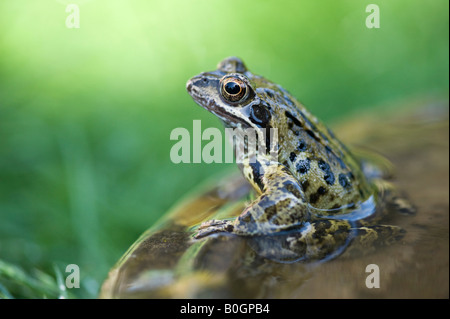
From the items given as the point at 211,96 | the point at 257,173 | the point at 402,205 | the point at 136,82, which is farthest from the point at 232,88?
the point at 136,82

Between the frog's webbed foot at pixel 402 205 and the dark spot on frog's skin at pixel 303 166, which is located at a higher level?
the dark spot on frog's skin at pixel 303 166

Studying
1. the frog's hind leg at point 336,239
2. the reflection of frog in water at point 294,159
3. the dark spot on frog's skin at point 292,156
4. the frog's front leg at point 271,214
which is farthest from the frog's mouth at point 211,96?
the frog's hind leg at point 336,239

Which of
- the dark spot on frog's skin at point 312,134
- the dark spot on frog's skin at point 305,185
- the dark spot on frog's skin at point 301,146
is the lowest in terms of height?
the dark spot on frog's skin at point 305,185

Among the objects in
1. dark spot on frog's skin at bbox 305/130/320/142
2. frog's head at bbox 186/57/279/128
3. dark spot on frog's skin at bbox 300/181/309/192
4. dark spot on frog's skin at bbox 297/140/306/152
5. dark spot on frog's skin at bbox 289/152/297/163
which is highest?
frog's head at bbox 186/57/279/128

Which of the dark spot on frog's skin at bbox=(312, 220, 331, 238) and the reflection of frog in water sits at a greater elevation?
the reflection of frog in water

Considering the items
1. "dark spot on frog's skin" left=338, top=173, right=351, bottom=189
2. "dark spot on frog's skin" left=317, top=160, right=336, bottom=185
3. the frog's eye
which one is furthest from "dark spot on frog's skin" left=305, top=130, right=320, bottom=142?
the frog's eye

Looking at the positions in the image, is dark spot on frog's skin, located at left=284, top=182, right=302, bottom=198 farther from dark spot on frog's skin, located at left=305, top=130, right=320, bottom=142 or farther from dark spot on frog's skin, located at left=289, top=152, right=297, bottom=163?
Answer: dark spot on frog's skin, located at left=305, top=130, right=320, bottom=142

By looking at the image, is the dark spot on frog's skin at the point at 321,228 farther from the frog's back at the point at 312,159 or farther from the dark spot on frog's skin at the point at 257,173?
the dark spot on frog's skin at the point at 257,173
